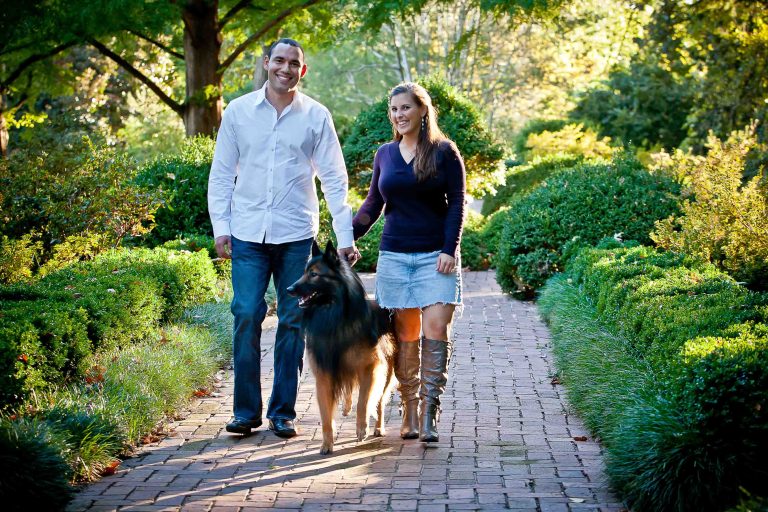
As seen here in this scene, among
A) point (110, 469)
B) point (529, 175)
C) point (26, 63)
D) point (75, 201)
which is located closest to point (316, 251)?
point (110, 469)

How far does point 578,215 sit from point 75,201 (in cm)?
616

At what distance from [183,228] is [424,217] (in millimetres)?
7645

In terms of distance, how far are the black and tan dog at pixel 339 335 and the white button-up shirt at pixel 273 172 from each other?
1.46 ft

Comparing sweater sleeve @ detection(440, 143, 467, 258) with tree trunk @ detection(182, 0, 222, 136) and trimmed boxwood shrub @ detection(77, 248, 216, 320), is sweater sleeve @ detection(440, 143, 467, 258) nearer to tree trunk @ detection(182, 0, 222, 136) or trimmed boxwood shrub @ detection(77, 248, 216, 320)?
trimmed boxwood shrub @ detection(77, 248, 216, 320)

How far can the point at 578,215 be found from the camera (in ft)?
40.4

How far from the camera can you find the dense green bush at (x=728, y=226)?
9.23 m

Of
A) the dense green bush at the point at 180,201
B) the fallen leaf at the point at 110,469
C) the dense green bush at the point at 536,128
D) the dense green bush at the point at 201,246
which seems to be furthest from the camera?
the dense green bush at the point at 536,128

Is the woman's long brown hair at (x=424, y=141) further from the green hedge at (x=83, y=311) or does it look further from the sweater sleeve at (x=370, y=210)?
the green hedge at (x=83, y=311)

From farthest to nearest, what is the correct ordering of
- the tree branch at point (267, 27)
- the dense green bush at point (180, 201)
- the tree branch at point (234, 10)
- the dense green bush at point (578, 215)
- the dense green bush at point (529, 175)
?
1. the dense green bush at point (529, 175)
2. the tree branch at point (234, 10)
3. the tree branch at point (267, 27)
4. the dense green bush at point (180, 201)
5. the dense green bush at point (578, 215)

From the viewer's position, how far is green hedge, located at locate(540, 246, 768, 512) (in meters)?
4.48

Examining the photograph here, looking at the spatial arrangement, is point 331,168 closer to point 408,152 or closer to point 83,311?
point 408,152

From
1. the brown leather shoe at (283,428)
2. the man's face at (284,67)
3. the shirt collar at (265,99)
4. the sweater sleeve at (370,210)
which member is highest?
the man's face at (284,67)

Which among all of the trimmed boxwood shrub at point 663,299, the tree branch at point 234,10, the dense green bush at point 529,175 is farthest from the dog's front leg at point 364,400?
the dense green bush at point 529,175

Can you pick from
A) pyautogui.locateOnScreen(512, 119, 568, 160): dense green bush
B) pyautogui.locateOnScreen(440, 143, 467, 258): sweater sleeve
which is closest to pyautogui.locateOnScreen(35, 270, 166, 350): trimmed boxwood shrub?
pyautogui.locateOnScreen(440, 143, 467, 258): sweater sleeve
